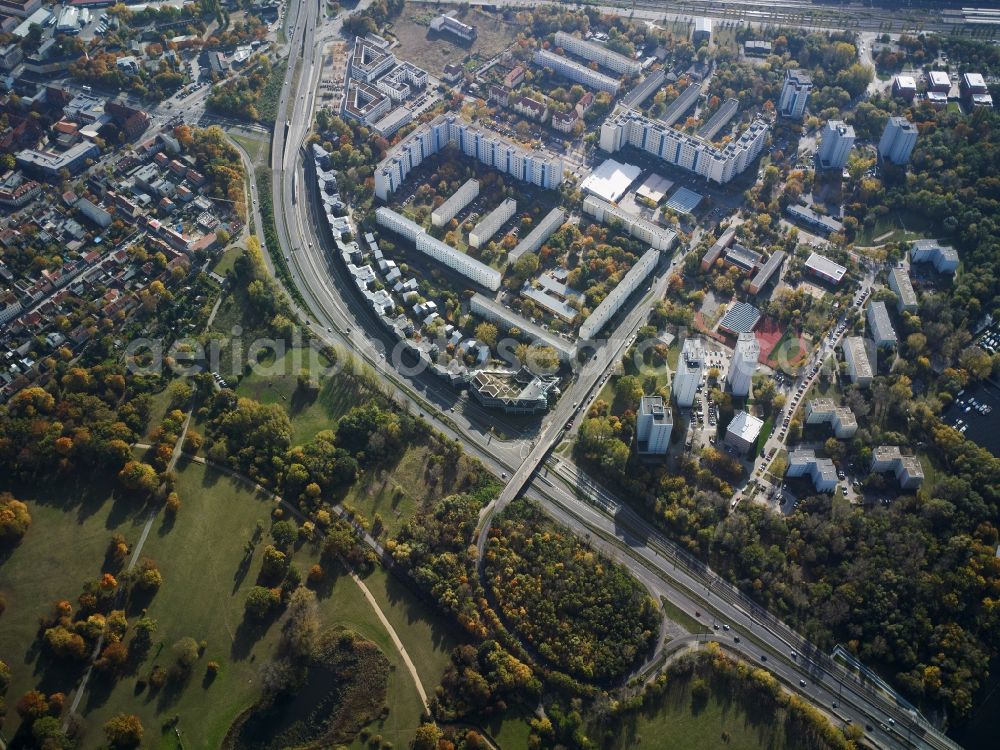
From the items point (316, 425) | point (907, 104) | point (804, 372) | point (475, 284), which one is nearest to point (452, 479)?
point (316, 425)

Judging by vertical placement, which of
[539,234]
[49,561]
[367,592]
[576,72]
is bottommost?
[49,561]

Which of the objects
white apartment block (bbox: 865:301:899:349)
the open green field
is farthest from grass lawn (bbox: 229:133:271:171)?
white apartment block (bbox: 865:301:899:349)

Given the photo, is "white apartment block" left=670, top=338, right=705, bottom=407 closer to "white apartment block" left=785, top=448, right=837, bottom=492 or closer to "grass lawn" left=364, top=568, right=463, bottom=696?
"white apartment block" left=785, top=448, right=837, bottom=492

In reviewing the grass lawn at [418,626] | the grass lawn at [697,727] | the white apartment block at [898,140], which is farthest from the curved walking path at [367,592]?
the white apartment block at [898,140]

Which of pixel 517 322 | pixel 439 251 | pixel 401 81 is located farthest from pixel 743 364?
pixel 401 81

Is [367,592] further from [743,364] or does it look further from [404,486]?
[743,364]

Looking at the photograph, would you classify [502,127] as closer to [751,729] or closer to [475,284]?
[475,284]
